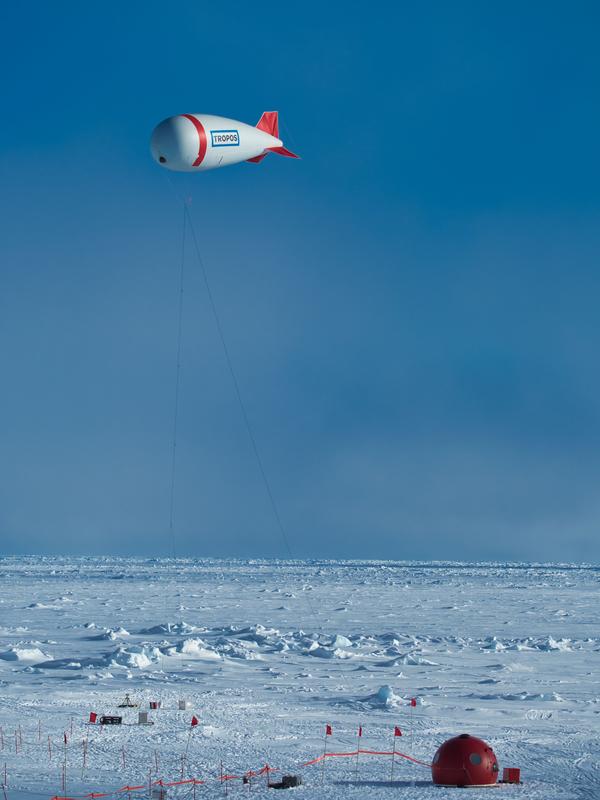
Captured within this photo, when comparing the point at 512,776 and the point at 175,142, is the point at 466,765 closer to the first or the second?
the point at 512,776

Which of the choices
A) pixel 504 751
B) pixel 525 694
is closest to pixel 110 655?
pixel 525 694

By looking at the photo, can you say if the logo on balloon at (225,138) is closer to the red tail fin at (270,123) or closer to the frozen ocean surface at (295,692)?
the red tail fin at (270,123)

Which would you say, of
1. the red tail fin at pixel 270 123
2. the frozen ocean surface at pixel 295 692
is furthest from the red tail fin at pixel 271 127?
the frozen ocean surface at pixel 295 692

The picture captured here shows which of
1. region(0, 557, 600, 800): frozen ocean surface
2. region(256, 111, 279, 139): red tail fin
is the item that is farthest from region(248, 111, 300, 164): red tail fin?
region(0, 557, 600, 800): frozen ocean surface

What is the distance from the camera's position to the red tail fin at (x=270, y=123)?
27.8 meters

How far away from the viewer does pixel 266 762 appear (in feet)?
58.0

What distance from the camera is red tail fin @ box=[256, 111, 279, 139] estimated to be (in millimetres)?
27800

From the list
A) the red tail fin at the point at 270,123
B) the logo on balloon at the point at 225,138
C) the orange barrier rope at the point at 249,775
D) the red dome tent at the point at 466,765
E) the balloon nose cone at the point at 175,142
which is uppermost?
the red tail fin at the point at 270,123

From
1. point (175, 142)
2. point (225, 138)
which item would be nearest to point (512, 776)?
point (175, 142)

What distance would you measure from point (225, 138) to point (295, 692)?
12.9 metres

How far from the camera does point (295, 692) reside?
963 inches

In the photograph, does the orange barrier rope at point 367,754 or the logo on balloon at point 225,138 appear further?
the logo on balloon at point 225,138

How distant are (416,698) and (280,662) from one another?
6.87 meters

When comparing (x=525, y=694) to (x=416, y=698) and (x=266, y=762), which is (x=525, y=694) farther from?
(x=266, y=762)
